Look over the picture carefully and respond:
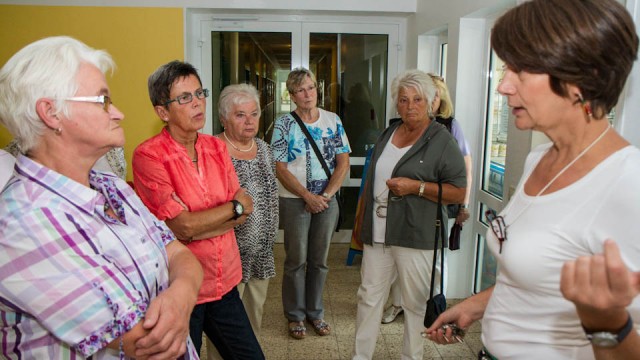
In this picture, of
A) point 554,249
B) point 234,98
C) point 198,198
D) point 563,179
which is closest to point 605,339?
point 554,249

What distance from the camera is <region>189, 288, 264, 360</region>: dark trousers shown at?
7.02 feet

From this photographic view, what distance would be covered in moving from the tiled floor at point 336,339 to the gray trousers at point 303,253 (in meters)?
0.18

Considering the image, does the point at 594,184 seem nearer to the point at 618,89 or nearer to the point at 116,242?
the point at 618,89

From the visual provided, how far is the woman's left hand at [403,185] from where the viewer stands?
2607mm

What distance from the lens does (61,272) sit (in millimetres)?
1031

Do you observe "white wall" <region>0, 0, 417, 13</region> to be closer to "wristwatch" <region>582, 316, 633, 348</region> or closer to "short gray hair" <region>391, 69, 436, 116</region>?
"short gray hair" <region>391, 69, 436, 116</region>

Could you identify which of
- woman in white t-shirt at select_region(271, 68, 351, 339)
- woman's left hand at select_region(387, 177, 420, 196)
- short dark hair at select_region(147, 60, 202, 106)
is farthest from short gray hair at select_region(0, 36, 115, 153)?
woman in white t-shirt at select_region(271, 68, 351, 339)

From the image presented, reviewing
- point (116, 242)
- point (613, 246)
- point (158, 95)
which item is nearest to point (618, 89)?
point (613, 246)

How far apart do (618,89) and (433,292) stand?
5.82 ft

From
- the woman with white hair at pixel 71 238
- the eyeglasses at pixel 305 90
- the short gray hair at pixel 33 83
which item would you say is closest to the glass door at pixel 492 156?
the eyeglasses at pixel 305 90

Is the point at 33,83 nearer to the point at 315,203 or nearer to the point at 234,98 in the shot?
the point at 234,98

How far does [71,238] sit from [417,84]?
7.07 feet

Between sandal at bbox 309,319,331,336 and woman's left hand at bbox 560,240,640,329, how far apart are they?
2813 millimetres

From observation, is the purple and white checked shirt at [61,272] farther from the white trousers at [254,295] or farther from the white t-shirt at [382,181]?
the white t-shirt at [382,181]
